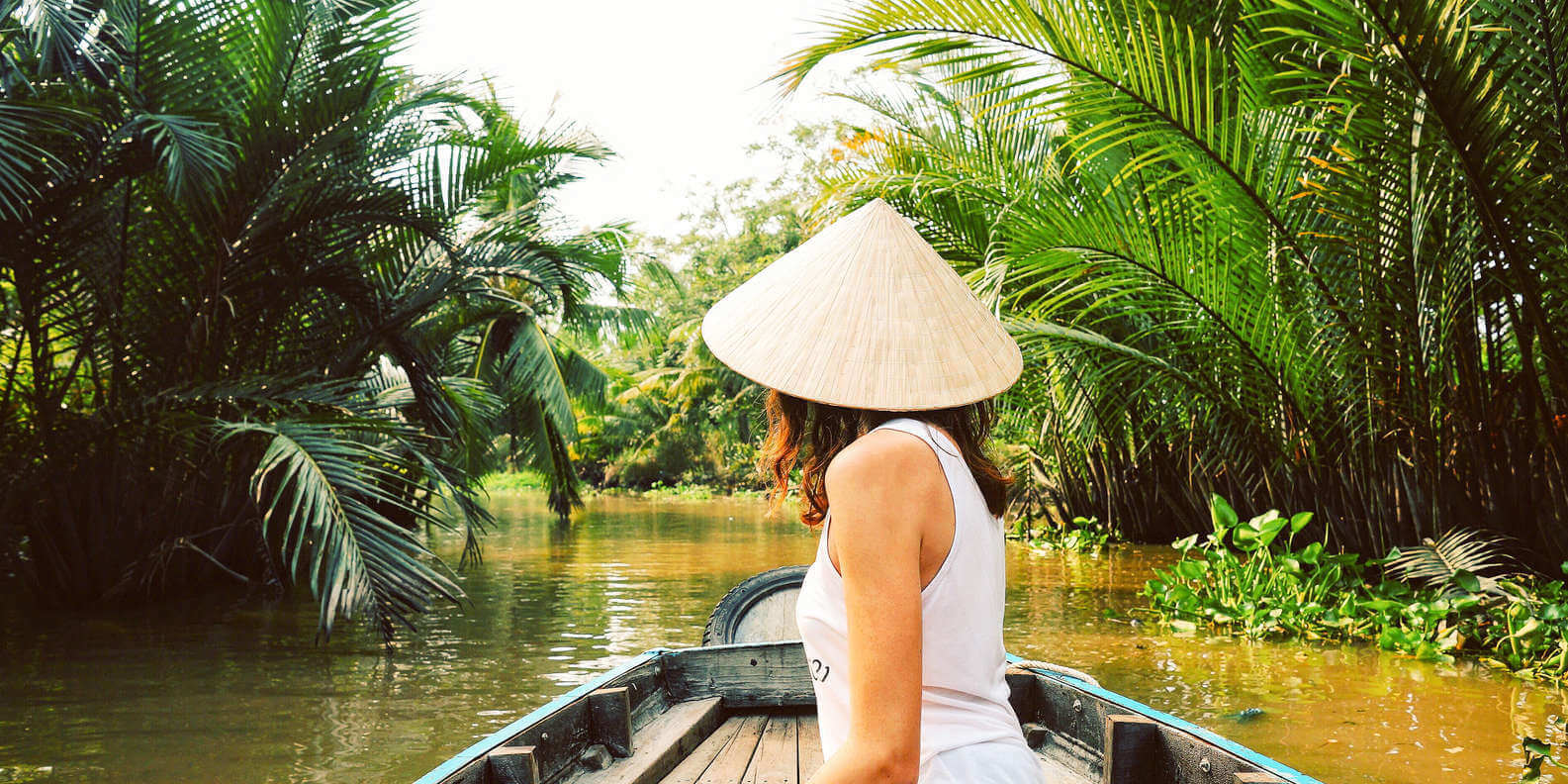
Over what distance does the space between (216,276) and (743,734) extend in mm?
6733

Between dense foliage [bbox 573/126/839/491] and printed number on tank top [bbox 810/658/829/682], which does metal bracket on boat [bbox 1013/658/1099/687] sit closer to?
printed number on tank top [bbox 810/658/829/682]

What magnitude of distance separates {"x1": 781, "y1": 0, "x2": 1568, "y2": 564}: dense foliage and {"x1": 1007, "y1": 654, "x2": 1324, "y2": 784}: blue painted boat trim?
282 centimetres

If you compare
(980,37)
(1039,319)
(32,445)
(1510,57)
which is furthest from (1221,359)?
(32,445)

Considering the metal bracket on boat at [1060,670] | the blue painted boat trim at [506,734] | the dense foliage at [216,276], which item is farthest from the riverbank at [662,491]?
the metal bracket on boat at [1060,670]

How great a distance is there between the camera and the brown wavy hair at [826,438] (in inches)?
55.6

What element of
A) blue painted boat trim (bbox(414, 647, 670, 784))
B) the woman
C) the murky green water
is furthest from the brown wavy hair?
the murky green water

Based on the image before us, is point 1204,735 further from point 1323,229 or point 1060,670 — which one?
point 1323,229

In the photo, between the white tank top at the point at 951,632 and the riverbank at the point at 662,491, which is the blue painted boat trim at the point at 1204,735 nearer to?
the white tank top at the point at 951,632

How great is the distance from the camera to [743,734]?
12.1 ft

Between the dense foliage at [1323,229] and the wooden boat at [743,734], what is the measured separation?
286 centimetres

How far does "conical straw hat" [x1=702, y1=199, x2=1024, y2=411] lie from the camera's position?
137 centimetres

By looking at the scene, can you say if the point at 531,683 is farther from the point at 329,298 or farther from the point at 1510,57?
the point at 1510,57

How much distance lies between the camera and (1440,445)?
664 cm

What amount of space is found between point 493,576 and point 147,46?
6.03 m
